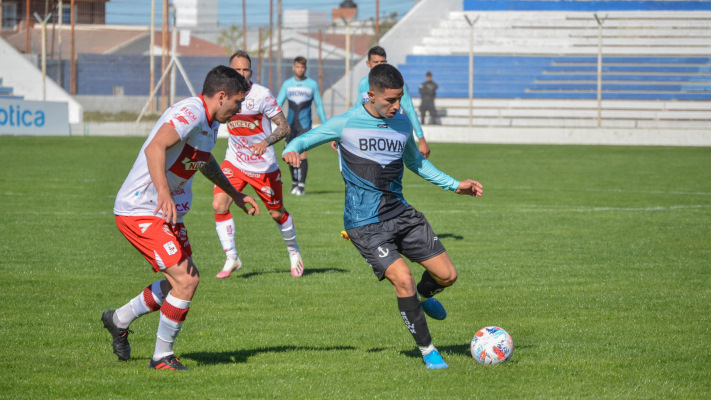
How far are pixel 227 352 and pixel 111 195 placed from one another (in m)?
11.1

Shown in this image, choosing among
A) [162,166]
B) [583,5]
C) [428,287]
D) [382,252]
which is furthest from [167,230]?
[583,5]

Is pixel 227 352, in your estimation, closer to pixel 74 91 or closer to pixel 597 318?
pixel 597 318

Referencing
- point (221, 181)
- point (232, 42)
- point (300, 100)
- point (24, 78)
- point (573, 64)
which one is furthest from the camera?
point (232, 42)

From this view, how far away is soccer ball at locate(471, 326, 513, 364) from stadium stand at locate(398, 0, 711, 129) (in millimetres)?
29179

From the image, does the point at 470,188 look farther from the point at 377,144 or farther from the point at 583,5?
the point at 583,5

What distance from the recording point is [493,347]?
5.80 meters

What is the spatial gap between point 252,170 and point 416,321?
4294 millimetres

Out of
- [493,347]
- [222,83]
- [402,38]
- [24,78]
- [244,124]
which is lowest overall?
[493,347]

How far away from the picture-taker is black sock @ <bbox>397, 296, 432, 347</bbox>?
571cm

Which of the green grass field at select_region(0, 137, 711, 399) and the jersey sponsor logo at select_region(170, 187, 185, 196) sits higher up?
the jersey sponsor logo at select_region(170, 187, 185, 196)

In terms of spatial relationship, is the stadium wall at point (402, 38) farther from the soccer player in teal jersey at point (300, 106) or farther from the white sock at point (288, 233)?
the white sock at point (288, 233)

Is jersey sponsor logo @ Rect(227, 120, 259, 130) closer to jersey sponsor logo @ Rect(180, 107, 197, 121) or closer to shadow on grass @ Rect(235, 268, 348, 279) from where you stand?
shadow on grass @ Rect(235, 268, 348, 279)

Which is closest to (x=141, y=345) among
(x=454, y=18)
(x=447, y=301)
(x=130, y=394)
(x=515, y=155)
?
(x=130, y=394)

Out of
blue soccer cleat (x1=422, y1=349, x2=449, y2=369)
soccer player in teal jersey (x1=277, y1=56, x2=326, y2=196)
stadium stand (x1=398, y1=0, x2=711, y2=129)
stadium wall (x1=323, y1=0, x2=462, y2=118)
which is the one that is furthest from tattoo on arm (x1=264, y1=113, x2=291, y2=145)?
stadium wall (x1=323, y1=0, x2=462, y2=118)
